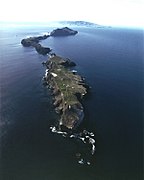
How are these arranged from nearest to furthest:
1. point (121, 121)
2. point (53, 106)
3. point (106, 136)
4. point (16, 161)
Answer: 1. point (16, 161)
2. point (106, 136)
3. point (121, 121)
4. point (53, 106)

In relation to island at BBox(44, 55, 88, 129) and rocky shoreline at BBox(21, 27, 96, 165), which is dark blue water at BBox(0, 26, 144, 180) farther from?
island at BBox(44, 55, 88, 129)

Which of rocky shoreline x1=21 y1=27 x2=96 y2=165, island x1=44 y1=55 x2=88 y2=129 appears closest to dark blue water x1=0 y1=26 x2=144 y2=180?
rocky shoreline x1=21 y1=27 x2=96 y2=165

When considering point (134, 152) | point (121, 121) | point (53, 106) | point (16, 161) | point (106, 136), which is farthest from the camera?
point (53, 106)

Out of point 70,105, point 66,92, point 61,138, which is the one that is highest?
point 70,105

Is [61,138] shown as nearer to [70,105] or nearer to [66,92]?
[70,105]

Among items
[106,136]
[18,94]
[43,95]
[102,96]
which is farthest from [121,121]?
[18,94]

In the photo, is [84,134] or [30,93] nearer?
[84,134]

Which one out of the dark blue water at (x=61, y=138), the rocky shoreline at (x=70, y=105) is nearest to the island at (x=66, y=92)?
the rocky shoreline at (x=70, y=105)

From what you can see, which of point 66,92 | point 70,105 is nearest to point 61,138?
point 70,105

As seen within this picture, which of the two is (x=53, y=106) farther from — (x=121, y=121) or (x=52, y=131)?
(x=121, y=121)
